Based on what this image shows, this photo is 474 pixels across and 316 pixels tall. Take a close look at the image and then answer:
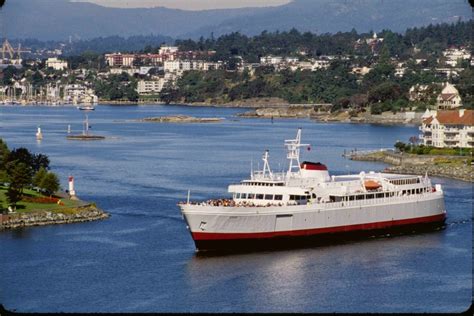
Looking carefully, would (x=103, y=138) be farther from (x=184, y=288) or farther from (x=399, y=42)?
(x=399, y=42)

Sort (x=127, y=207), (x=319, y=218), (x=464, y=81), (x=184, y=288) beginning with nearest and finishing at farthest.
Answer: (x=184, y=288) → (x=319, y=218) → (x=127, y=207) → (x=464, y=81)

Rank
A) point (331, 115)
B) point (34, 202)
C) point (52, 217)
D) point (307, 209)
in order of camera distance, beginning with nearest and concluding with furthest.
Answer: point (307, 209) < point (52, 217) < point (34, 202) < point (331, 115)

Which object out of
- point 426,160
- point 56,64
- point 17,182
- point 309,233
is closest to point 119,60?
point 56,64

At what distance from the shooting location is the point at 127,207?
40.1m

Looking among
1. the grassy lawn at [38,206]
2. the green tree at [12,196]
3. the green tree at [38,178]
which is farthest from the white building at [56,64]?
the green tree at [12,196]

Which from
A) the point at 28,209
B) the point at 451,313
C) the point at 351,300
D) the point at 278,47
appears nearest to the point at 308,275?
the point at 351,300

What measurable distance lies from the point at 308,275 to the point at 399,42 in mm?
143385

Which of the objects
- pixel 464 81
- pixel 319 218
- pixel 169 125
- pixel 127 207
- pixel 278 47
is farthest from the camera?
pixel 278 47

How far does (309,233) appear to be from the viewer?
109ft

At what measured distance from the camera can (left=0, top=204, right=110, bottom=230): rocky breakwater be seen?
35.4 m

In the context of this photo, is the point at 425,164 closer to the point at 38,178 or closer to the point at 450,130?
the point at 450,130

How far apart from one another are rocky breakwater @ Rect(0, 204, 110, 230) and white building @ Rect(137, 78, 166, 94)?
411ft

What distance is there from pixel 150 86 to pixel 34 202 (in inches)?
5003

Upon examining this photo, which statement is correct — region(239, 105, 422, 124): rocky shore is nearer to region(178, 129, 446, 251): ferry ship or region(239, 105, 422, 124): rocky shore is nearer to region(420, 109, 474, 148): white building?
region(420, 109, 474, 148): white building
